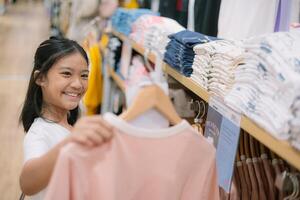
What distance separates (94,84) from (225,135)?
242 cm

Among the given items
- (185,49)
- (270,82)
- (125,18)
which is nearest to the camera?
(270,82)

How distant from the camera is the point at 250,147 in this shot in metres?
1.44

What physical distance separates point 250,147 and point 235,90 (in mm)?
240

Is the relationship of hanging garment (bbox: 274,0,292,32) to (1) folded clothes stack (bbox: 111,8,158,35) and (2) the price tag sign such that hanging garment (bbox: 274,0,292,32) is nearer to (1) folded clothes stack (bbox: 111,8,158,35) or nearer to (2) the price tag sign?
(2) the price tag sign

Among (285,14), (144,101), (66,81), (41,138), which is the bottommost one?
(41,138)

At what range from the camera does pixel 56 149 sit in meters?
1.00

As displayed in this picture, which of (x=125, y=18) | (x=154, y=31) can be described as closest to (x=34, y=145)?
(x=154, y=31)

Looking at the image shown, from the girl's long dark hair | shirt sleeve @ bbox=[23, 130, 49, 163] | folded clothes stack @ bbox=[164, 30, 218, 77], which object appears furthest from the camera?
folded clothes stack @ bbox=[164, 30, 218, 77]

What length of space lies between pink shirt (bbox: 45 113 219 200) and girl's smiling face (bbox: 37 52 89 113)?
1.78ft

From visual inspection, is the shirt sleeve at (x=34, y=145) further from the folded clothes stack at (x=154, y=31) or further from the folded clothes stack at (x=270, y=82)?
the folded clothes stack at (x=154, y=31)

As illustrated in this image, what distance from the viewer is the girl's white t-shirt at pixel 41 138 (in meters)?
1.27

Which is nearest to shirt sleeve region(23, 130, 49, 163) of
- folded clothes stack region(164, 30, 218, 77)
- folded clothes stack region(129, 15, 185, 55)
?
folded clothes stack region(164, 30, 218, 77)

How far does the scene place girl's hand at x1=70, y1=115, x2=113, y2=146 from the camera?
0.94 m

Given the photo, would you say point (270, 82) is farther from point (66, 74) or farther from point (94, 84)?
point (94, 84)
